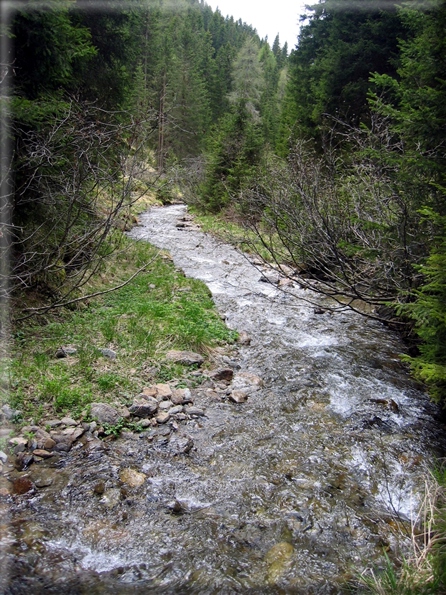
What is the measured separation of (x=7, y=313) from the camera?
17.2 ft

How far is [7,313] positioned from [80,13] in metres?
6.19

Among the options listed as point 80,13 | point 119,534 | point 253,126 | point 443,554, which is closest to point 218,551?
point 119,534

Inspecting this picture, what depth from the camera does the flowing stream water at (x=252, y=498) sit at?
2.85 meters

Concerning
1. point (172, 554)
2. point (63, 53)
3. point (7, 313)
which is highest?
point (63, 53)

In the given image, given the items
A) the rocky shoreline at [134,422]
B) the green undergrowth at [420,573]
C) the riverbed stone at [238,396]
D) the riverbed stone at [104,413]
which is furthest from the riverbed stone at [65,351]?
the green undergrowth at [420,573]

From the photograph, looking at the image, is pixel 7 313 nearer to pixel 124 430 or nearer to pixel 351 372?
pixel 124 430

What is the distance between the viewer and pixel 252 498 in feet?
12.0

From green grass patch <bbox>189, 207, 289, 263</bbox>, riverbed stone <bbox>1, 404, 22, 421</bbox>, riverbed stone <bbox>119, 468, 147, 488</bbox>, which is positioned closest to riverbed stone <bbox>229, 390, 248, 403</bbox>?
riverbed stone <bbox>119, 468, 147, 488</bbox>

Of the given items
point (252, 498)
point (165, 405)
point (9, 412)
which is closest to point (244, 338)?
point (165, 405)

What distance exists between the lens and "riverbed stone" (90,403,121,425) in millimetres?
4445

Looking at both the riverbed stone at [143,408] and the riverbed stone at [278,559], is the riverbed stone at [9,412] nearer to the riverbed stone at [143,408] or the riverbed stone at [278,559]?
the riverbed stone at [143,408]

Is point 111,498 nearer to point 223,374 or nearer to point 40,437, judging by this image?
point 40,437

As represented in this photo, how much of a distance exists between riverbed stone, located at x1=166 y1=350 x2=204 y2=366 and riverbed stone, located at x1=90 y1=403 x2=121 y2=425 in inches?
60.6

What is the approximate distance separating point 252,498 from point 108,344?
10.7ft
